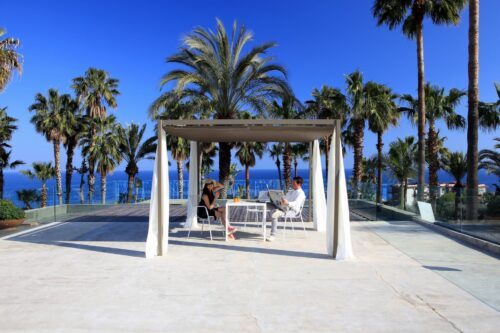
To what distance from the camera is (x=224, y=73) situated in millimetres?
14031

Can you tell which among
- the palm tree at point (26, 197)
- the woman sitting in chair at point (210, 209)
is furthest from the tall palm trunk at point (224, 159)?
the palm tree at point (26, 197)

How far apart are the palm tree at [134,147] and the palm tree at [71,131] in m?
4.58

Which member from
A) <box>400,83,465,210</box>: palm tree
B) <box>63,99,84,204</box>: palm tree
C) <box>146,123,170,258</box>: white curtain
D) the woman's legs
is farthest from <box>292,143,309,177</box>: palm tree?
<box>146,123,170,258</box>: white curtain

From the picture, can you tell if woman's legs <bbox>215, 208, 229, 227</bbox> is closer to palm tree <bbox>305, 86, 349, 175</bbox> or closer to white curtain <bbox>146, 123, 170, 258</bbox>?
white curtain <bbox>146, 123, 170, 258</bbox>

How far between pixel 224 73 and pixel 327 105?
12.0 metres

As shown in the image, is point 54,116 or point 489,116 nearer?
point 489,116

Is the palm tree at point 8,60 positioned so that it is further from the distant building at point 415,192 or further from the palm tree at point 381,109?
the palm tree at point 381,109

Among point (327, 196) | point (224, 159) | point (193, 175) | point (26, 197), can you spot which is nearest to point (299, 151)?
point (26, 197)

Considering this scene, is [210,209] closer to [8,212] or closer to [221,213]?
[221,213]

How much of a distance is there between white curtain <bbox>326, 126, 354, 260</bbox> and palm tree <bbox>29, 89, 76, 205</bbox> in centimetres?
2528

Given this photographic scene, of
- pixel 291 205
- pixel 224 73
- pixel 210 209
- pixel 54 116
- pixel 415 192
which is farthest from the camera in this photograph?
pixel 54 116

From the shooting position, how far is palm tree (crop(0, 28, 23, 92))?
39.8 ft

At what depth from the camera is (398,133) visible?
26.3m

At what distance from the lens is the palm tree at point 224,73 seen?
13.8 meters
